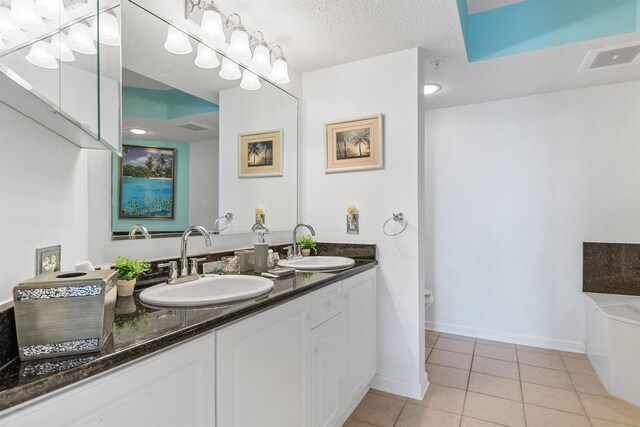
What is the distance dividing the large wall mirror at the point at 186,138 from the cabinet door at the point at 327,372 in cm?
81

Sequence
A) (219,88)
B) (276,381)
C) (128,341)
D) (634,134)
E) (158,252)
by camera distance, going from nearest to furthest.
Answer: (128,341)
(276,381)
(158,252)
(219,88)
(634,134)

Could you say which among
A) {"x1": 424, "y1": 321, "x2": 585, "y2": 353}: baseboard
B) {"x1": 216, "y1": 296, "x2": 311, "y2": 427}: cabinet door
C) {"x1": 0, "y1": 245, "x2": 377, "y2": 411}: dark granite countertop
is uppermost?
{"x1": 0, "y1": 245, "x2": 377, "y2": 411}: dark granite countertop

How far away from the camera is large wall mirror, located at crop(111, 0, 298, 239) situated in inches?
56.9

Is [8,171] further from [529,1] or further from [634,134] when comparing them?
[634,134]

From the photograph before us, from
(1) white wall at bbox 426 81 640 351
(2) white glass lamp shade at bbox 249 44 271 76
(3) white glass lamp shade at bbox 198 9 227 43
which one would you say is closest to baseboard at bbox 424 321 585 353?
(1) white wall at bbox 426 81 640 351

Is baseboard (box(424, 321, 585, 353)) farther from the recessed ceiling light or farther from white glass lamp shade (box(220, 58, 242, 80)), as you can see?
white glass lamp shade (box(220, 58, 242, 80))

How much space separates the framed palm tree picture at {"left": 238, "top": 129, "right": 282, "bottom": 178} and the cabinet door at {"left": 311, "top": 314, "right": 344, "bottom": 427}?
3.45 feet

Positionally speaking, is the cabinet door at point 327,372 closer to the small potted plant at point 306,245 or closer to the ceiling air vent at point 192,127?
the small potted plant at point 306,245

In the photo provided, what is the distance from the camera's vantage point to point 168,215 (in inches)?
62.2

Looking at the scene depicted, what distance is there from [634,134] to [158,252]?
3.54 metres

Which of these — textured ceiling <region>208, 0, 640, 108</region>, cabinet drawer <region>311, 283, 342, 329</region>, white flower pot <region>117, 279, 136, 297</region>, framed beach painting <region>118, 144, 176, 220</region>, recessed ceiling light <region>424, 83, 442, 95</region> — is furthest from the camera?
recessed ceiling light <region>424, 83, 442, 95</region>

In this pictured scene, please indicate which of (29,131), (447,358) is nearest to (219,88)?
(29,131)

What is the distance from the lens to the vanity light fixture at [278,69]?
6.92ft

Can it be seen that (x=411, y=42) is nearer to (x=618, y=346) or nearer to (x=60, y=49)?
(x=60, y=49)
